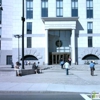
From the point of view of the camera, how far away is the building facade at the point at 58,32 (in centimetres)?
4975

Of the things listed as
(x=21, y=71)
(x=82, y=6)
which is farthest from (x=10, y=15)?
(x=21, y=71)

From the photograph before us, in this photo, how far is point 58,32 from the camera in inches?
2040

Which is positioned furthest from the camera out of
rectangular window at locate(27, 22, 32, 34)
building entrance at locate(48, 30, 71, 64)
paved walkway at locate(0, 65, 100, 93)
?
building entrance at locate(48, 30, 71, 64)

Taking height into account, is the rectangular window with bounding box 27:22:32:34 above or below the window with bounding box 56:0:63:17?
below

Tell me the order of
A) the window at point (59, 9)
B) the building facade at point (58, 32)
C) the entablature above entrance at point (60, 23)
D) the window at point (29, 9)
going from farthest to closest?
the window at point (29, 9) < the window at point (59, 9) < the building facade at point (58, 32) < the entablature above entrance at point (60, 23)

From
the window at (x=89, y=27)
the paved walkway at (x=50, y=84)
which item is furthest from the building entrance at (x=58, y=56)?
the paved walkway at (x=50, y=84)

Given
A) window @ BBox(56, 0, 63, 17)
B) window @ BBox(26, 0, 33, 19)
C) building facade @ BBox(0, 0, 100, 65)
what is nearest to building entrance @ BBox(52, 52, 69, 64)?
building facade @ BBox(0, 0, 100, 65)

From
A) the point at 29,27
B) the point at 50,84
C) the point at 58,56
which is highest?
the point at 29,27

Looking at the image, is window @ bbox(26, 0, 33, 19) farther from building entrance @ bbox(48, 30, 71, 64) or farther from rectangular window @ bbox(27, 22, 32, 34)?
building entrance @ bbox(48, 30, 71, 64)

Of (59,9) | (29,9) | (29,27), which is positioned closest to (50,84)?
(29,27)

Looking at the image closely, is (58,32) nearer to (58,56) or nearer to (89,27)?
(58,56)

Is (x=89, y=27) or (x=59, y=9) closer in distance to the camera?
(x=89, y=27)

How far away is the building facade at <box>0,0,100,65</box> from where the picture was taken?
49750mm

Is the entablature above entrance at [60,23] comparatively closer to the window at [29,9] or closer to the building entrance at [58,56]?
the window at [29,9]
